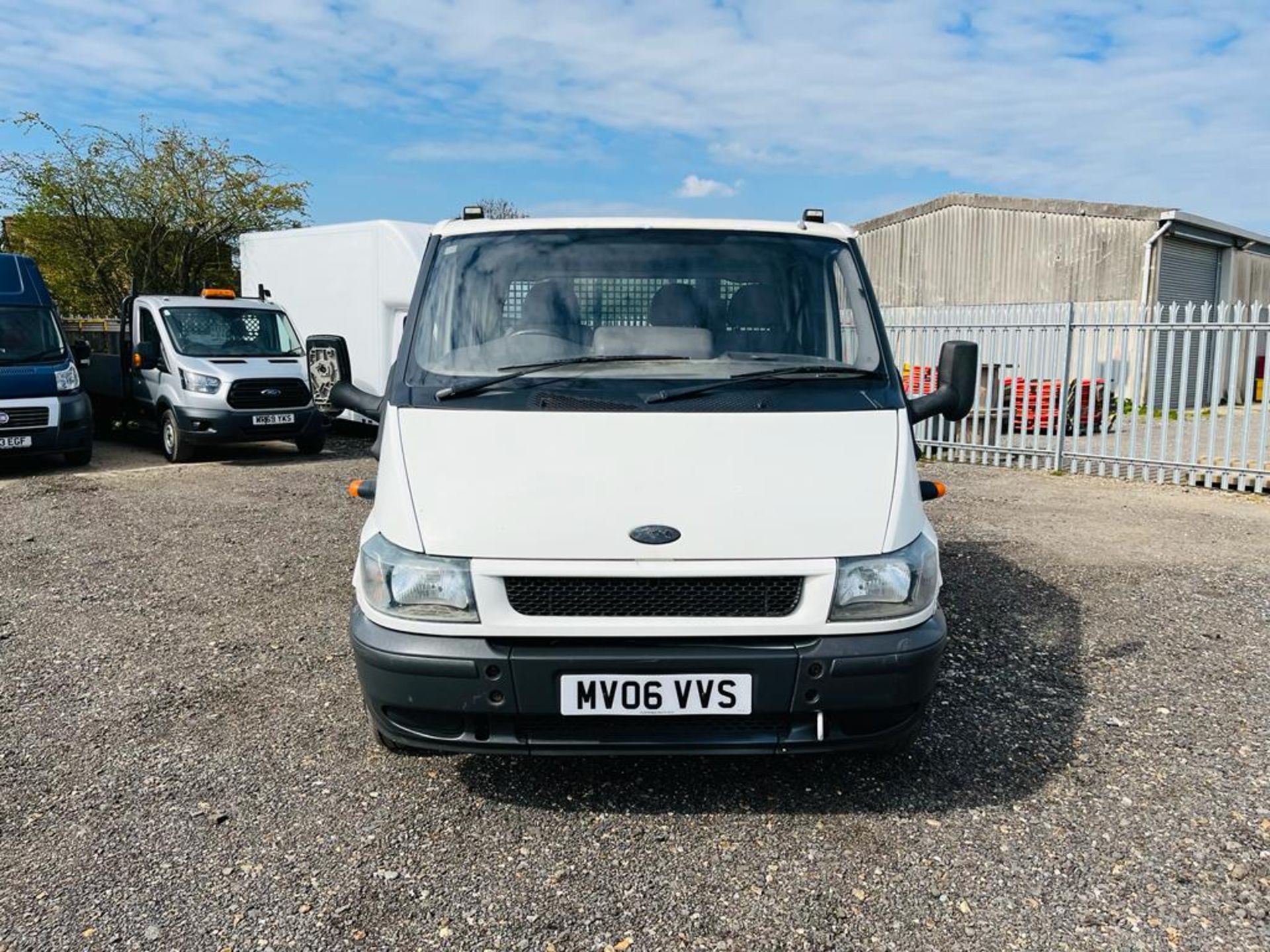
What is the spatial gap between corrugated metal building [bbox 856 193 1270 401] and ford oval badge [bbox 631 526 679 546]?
16613 millimetres

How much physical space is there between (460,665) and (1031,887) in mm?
1822

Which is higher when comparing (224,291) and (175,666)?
(224,291)

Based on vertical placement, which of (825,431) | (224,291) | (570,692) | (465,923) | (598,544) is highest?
(224,291)

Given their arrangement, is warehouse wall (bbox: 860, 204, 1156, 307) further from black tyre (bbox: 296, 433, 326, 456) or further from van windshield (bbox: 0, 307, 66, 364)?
van windshield (bbox: 0, 307, 66, 364)

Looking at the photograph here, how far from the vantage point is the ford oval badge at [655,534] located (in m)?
2.98

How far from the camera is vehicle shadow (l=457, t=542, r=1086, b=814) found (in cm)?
340

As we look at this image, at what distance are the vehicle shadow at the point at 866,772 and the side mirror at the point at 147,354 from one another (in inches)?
427

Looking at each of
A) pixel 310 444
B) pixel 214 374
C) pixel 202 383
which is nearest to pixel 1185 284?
pixel 310 444

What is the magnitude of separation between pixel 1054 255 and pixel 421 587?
70.1 ft

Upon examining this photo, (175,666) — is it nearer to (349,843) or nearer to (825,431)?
(349,843)

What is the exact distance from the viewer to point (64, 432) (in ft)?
36.5

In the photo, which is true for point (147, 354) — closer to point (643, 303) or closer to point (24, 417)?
point (24, 417)

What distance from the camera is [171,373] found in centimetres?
1223

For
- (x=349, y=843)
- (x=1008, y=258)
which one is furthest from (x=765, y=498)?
(x=1008, y=258)
